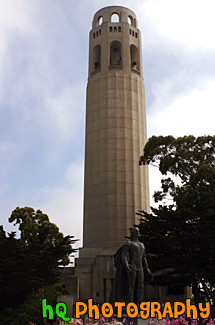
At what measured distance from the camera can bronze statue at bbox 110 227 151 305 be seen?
40.9ft

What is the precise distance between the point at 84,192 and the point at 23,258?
18078 mm

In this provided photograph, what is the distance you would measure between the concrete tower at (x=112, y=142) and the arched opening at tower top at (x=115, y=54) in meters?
0.15

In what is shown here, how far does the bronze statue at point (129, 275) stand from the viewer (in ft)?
40.9

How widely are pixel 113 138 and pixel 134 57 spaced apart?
1251 cm

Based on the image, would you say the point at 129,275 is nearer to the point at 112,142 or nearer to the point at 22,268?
the point at 22,268

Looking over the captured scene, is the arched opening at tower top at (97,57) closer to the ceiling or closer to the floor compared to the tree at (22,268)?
closer to the ceiling

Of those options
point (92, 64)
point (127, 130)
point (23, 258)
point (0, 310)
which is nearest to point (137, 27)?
point (92, 64)

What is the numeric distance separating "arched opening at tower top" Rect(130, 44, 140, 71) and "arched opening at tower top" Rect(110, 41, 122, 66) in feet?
5.31

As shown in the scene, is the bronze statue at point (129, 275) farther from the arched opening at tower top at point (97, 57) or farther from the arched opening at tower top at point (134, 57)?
the arched opening at tower top at point (97, 57)

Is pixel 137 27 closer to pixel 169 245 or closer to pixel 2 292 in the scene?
pixel 169 245

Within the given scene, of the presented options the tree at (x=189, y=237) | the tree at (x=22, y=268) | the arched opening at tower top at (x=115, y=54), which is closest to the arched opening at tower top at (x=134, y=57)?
the arched opening at tower top at (x=115, y=54)

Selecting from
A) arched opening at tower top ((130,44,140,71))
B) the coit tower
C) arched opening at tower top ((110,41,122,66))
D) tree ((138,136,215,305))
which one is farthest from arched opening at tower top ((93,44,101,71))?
tree ((138,136,215,305))

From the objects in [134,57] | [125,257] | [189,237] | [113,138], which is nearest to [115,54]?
[134,57]

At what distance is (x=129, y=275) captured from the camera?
12.5m
